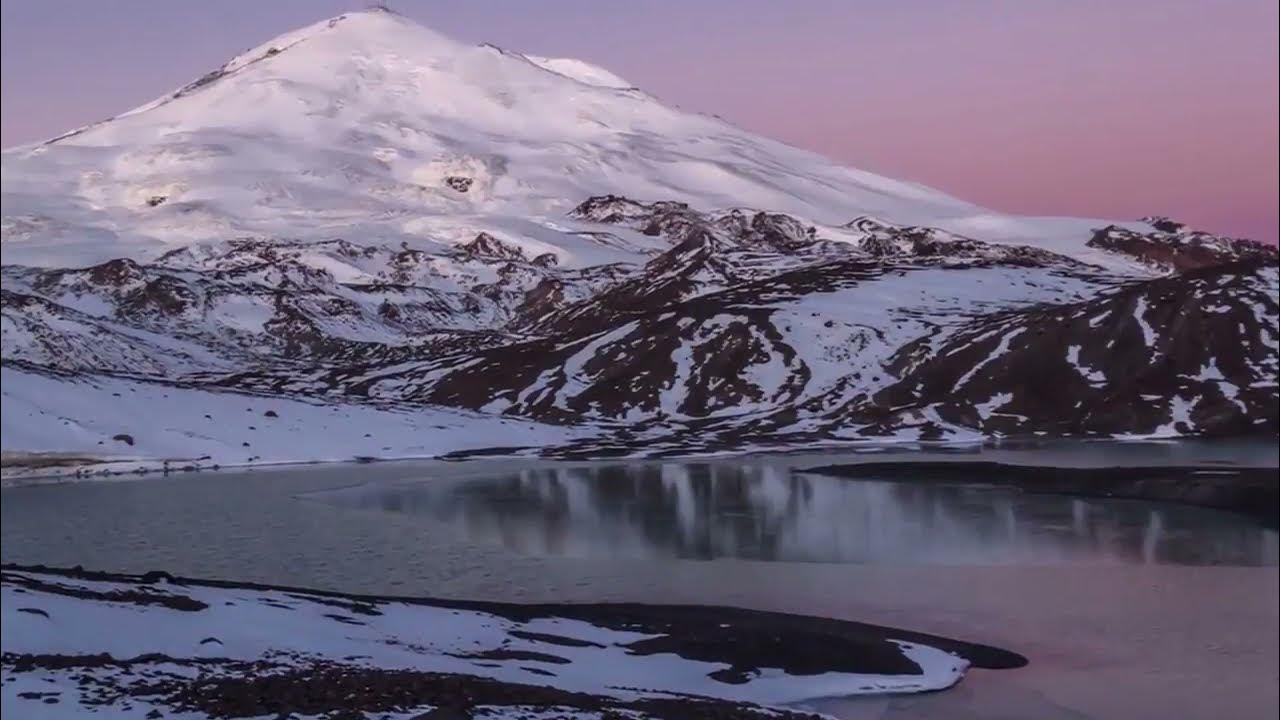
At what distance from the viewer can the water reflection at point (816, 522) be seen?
180 feet

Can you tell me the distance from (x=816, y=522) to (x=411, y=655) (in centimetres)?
3544

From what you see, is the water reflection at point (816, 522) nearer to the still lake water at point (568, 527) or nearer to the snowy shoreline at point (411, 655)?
the still lake water at point (568, 527)

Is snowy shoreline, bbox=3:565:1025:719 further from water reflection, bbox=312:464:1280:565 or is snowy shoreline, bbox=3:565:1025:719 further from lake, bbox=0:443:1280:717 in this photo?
water reflection, bbox=312:464:1280:565

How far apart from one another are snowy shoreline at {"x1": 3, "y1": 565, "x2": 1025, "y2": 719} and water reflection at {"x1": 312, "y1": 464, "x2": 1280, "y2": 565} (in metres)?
15.8

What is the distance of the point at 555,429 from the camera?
145 meters

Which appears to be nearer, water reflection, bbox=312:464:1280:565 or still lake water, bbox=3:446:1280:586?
still lake water, bbox=3:446:1280:586

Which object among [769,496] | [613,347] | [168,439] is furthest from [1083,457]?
[613,347]

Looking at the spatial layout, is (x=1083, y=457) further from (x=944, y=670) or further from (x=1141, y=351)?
(x=944, y=670)

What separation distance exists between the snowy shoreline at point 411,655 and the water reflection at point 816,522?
51.7ft

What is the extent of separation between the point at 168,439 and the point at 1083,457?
74.4m

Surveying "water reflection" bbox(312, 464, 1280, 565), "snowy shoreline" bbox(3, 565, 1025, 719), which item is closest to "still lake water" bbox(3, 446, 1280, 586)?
"water reflection" bbox(312, 464, 1280, 565)

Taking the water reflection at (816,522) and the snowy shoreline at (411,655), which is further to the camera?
the water reflection at (816,522)

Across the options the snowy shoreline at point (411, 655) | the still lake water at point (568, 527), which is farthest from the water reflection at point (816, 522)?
the snowy shoreline at point (411, 655)

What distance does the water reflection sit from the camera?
54.8 meters
